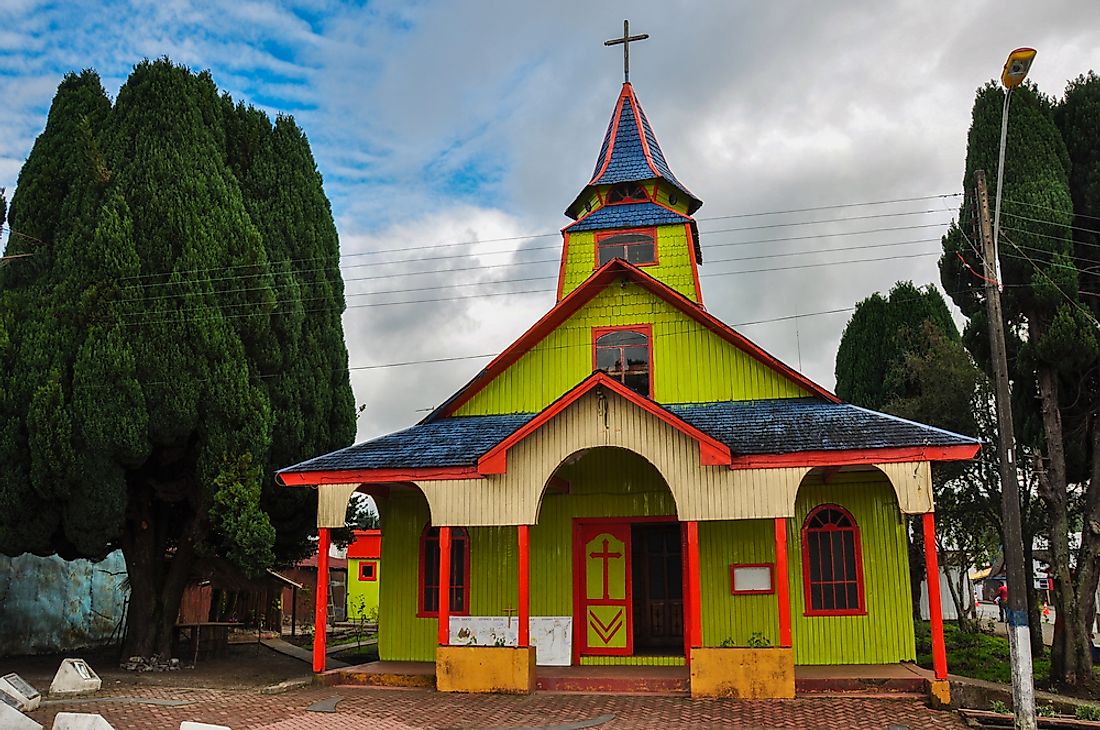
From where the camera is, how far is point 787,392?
54.4 ft

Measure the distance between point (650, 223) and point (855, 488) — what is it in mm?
7241

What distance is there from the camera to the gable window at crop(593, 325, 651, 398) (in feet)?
57.0

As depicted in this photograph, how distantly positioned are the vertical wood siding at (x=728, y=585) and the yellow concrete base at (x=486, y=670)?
3.57 meters

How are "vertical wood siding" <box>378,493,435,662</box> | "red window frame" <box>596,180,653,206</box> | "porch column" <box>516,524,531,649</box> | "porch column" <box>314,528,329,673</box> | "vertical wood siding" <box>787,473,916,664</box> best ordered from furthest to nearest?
"red window frame" <box>596,180,653,206</box>
"vertical wood siding" <box>378,493,435,662</box>
"vertical wood siding" <box>787,473,916,664</box>
"porch column" <box>314,528,329,673</box>
"porch column" <box>516,524,531,649</box>

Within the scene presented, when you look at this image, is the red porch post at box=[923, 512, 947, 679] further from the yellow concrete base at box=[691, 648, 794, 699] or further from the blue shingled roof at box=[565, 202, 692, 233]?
the blue shingled roof at box=[565, 202, 692, 233]

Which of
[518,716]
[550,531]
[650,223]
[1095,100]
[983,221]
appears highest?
[1095,100]

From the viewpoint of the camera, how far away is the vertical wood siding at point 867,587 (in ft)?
50.5

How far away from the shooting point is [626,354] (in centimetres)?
1753

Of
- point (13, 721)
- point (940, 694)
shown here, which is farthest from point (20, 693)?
point (940, 694)

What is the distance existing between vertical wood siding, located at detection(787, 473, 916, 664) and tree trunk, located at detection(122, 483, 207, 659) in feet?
35.2

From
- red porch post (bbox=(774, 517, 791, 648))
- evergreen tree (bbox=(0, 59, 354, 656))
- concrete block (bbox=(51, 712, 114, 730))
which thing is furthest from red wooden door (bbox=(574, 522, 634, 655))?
concrete block (bbox=(51, 712, 114, 730))

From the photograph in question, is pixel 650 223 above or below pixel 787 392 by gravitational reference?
above

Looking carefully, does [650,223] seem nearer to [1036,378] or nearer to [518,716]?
[1036,378]

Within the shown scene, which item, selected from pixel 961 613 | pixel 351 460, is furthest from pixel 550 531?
pixel 961 613
